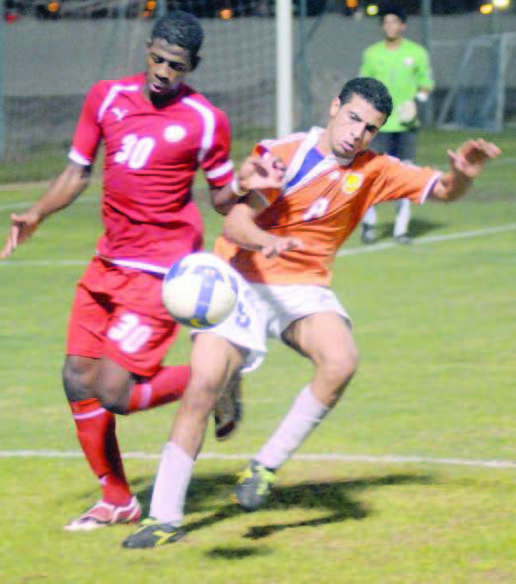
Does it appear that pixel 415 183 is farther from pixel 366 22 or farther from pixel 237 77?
pixel 366 22

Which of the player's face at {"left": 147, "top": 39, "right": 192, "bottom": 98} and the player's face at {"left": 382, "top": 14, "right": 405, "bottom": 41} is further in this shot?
the player's face at {"left": 382, "top": 14, "right": 405, "bottom": 41}

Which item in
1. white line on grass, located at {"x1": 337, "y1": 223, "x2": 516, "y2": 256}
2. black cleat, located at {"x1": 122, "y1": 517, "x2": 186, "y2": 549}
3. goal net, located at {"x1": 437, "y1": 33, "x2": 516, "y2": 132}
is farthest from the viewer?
goal net, located at {"x1": 437, "y1": 33, "x2": 516, "y2": 132}

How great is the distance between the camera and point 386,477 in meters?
6.21

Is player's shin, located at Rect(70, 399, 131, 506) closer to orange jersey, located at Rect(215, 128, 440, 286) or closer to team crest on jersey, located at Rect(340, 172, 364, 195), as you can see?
orange jersey, located at Rect(215, 128, 440, 286)

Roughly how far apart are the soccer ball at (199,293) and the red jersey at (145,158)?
35 cm

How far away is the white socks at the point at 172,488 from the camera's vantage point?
5211mm

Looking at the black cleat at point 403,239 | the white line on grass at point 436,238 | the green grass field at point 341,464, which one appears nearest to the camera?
the green grass field at point 341,464

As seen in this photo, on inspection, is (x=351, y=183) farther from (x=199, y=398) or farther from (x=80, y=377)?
(x=80, y=377)

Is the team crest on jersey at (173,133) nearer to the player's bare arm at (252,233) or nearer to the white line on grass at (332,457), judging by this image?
the player's bare arm at (252,233)

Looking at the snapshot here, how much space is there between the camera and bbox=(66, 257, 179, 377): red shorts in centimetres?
552

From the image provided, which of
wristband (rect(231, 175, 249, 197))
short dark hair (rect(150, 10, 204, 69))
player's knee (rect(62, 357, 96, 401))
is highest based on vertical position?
short dark hair (rect(150, 10, 204, 69))

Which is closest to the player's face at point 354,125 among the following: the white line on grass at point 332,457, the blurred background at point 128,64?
the white line on grass at point 332,457

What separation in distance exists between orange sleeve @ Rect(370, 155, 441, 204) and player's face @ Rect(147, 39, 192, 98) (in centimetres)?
91

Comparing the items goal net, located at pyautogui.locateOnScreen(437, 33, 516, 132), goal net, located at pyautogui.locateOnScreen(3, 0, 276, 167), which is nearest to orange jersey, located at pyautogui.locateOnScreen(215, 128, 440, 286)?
goal net, located at pyautogui.locateOnScreen(3, 0, 276, 167)
